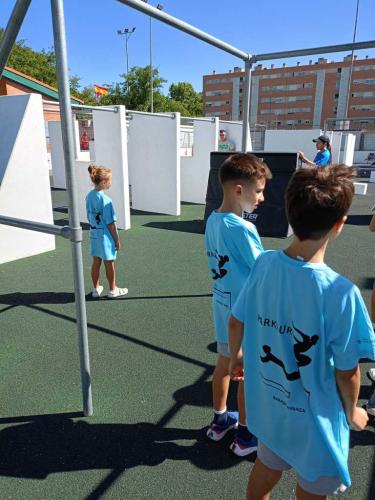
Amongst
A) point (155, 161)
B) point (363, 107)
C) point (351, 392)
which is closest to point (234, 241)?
point (351, 392)

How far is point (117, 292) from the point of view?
4.70 metres

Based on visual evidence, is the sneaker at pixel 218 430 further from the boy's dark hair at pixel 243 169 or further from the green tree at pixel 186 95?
the green tree at pixel 186 95

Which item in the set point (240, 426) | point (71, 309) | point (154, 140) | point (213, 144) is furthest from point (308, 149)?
point (240, 426)

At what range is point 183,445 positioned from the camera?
7.64 ft

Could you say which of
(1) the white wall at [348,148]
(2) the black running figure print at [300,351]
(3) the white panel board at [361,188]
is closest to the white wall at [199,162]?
(3) the white panel board at [361,188]

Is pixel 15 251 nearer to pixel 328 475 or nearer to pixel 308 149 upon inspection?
pixel 328 475

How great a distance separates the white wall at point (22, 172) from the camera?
601 centimetres

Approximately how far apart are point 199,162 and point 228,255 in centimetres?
948

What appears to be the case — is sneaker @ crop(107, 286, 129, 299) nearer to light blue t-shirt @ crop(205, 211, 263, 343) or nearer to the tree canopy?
light blue t-shirt @ crop(205, 211, 263, 343)

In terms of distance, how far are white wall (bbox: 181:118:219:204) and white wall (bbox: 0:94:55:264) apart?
5.55 metres

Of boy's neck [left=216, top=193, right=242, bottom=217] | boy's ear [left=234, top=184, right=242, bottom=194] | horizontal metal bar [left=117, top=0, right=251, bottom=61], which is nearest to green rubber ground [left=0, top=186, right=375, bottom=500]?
boy's neck [left=216, top=193, right=242, bottom=217]

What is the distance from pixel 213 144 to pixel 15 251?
6.64 meters

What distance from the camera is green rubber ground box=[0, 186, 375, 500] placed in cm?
208

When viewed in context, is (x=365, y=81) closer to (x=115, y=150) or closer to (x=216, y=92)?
(x=216, y=92)
